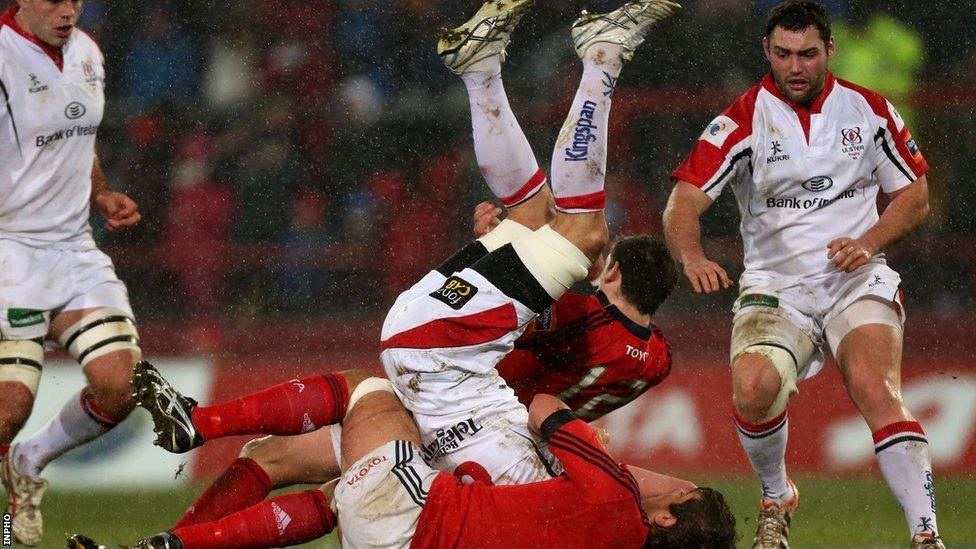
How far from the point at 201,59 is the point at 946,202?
5.59 meters

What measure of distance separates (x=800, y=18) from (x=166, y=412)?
307cm

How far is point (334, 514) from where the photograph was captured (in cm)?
545

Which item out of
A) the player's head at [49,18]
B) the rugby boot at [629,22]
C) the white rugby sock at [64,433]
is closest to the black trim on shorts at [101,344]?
the white rugby sock at [64,433]

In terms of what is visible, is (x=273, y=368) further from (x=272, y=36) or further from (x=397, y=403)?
(x=397, y=403)

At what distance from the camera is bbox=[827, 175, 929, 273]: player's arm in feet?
19.5

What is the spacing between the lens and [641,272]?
232 inches

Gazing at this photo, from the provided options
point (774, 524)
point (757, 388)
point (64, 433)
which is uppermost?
point (757, 388)

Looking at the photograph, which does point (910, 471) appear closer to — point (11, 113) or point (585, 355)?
point (585, 355)

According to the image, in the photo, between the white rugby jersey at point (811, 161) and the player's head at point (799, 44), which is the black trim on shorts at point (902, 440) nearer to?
the white rugby jersey at point (811, 161)

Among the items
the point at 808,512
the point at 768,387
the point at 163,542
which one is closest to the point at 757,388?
the point at 768,387

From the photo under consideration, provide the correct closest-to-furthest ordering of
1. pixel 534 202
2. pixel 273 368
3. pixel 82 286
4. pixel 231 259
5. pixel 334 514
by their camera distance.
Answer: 1. pixel 334 514
2. pixel 534 202
3. pixel 82 286
4. pixel 273 368
5. pixel 231 259

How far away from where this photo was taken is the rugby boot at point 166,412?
17.4 ft

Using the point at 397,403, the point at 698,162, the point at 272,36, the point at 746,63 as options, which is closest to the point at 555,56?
the point at 746,63

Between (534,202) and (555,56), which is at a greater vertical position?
(534,202)
